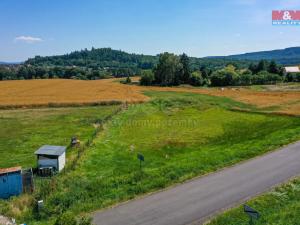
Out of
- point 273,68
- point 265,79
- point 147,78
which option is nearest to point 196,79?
point 147,78

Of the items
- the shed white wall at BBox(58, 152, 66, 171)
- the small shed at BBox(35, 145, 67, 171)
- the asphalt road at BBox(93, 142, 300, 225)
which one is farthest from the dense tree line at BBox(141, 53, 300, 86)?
the asphalt road at BBox(93, 142, 300, 225)

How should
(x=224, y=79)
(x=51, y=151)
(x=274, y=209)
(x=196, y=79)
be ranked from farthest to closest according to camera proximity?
(x=224, y=79)
(x=196, y=79)
(x=51, y=151)
(x=274, y=209)

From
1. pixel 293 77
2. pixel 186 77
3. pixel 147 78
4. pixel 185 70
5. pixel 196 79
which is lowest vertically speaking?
pixel 293 77

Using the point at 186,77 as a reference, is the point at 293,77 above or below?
below

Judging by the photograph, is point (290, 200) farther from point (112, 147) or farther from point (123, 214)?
point (112, 147)

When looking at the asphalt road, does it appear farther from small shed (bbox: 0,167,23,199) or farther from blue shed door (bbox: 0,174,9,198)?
blue shed door (bbox: 0,174,9,198)

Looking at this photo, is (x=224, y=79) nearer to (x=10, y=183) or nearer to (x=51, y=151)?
(x=51, y=151)

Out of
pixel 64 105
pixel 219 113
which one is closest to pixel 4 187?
pixel 219 113
